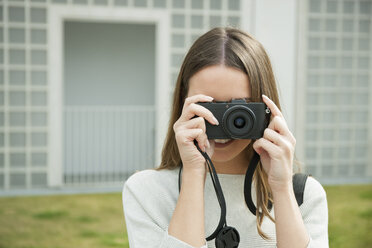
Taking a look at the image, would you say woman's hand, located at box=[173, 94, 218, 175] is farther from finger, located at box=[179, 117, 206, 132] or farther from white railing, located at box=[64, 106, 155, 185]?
white railing, located at box=[64, 106, 155, 185]

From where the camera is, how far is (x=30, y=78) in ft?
15.6

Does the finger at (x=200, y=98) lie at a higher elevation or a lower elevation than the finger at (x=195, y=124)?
higher

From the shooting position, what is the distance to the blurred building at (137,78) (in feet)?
15.5

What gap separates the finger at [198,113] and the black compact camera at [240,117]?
0.04 feet

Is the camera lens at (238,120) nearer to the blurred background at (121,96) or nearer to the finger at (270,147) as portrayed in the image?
the finger at (270,147)

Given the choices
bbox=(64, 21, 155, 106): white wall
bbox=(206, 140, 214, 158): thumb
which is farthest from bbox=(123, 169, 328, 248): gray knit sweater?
bbox=(64, 21, 155, 106): white wall

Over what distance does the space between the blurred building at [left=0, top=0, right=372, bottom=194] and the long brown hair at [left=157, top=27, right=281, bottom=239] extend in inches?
124

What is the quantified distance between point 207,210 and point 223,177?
0.09m

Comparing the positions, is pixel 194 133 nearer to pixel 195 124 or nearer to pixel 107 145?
pixel 195 124

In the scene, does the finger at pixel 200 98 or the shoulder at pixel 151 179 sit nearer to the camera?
the finger at pixel 200 98

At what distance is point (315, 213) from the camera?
1105 mm

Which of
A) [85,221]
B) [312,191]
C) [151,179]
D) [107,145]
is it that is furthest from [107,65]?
[312,191]

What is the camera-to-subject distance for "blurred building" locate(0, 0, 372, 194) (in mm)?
4734

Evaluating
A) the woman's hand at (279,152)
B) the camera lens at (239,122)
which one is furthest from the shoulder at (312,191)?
the camera lens at (239,122)
